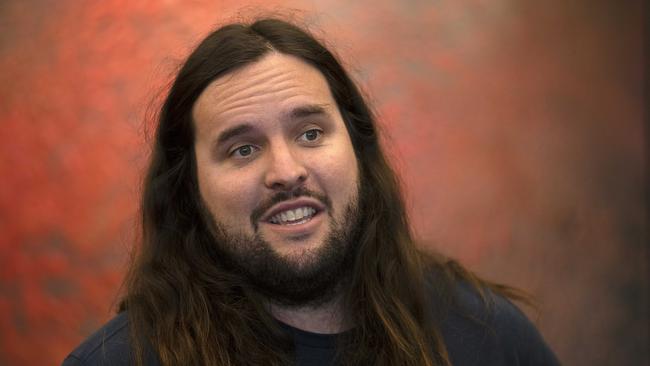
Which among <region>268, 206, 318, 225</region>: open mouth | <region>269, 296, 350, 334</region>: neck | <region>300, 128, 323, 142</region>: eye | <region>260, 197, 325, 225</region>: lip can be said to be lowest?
<region>269, 296, 350, 334</region>: neck

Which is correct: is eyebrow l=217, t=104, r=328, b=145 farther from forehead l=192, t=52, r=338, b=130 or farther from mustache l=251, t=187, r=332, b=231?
mustache l=251, t=187, r=332, b=231

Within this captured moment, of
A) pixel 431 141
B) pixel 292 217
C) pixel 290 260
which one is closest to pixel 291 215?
pixel 292 217

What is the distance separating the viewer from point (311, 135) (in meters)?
1.90

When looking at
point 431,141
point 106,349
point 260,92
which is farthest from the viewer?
point 431,141

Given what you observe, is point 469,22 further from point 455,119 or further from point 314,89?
point 314,89

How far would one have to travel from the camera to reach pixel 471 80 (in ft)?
7.97

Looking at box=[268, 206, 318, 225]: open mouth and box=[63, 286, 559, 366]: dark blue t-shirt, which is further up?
box=[268, 206, 318, 225]: open mouth

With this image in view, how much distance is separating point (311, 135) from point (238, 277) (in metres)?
0.39

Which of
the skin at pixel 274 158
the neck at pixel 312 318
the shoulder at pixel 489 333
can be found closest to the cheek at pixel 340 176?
the skin at pixel 274 158

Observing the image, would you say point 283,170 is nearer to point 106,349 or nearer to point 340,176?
point 340,176

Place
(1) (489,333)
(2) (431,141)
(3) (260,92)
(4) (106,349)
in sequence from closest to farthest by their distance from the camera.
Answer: (4) (106,349), (3) (260,92), (1) (489,333), (2) (431,141)

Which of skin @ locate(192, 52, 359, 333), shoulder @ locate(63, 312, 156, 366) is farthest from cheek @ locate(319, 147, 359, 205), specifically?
shoulder @ locate(63, 312, 156, 366)

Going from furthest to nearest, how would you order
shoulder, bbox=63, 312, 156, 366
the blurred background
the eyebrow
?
the blurred background, the eyebrow, shoulder, bbox=63, 312, 156, 366

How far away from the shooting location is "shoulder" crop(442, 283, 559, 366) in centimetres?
191
